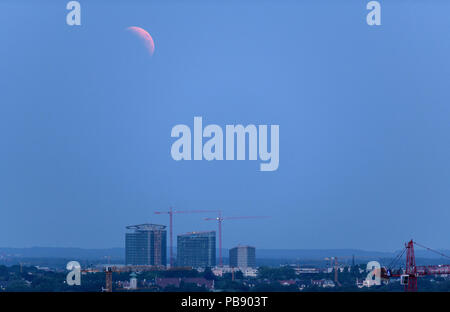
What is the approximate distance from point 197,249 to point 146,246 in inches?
198

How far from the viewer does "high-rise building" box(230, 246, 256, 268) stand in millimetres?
55116

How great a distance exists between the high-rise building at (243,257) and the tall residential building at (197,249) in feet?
4.76

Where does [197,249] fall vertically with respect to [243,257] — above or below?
above

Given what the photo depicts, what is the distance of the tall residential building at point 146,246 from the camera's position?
180ft

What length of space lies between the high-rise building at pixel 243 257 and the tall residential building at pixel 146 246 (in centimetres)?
483

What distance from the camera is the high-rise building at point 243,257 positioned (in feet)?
181

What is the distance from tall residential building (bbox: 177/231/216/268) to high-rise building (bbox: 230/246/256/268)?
1450 mm

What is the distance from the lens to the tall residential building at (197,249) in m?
56.2

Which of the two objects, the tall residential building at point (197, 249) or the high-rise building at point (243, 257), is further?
the tall residential building at point (197, 249)

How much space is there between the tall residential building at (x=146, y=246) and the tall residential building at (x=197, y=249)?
1.27 m

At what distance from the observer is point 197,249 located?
6094 cm

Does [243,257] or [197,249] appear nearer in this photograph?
[243,257]
